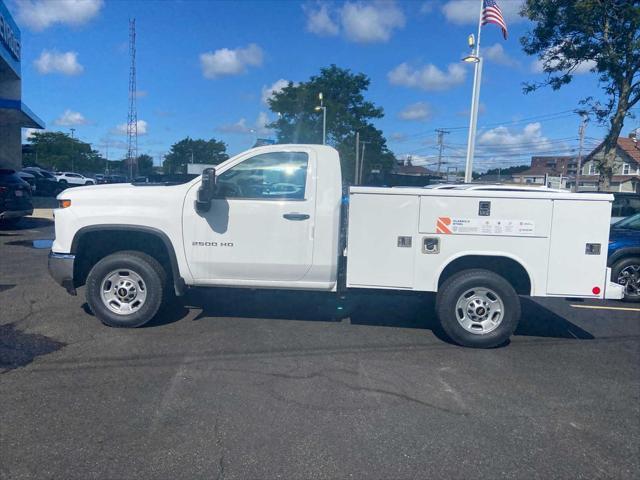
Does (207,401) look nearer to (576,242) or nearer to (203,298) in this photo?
(203,298)

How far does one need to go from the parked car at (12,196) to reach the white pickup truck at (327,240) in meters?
9.05

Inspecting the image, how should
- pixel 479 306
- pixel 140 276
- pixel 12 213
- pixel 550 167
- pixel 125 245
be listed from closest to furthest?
1. pixel 479 306
2. pixel 140 276
3. pixel 125 245
4. pixel 12 213
5. pixel 550 167

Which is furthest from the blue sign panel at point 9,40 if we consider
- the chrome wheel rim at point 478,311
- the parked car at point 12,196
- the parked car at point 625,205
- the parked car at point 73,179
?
the chrome wheel rim at point 478,311

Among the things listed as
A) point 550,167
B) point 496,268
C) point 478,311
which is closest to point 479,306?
point 478,311

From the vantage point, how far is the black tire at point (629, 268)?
28.3ft

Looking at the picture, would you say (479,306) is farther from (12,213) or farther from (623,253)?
(12,213)

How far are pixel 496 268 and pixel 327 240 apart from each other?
1906 mm

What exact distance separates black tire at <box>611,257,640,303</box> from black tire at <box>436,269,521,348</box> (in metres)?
3.75

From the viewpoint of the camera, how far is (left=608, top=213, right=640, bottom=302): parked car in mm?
8594

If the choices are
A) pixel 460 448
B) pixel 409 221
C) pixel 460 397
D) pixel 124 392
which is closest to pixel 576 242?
pixel 409 221

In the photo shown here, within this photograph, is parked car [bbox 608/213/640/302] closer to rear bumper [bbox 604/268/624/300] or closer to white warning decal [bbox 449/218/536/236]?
rear bumper [bbox 604/268/624/300]

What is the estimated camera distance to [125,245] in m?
6.48

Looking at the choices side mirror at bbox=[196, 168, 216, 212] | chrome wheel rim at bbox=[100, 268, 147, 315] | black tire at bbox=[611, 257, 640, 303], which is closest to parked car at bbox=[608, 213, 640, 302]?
black tire at bbox=[611, 257, 640, 303]

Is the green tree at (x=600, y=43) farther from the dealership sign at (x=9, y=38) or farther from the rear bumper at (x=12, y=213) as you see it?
the dealership sign at (x=9, y=38)
